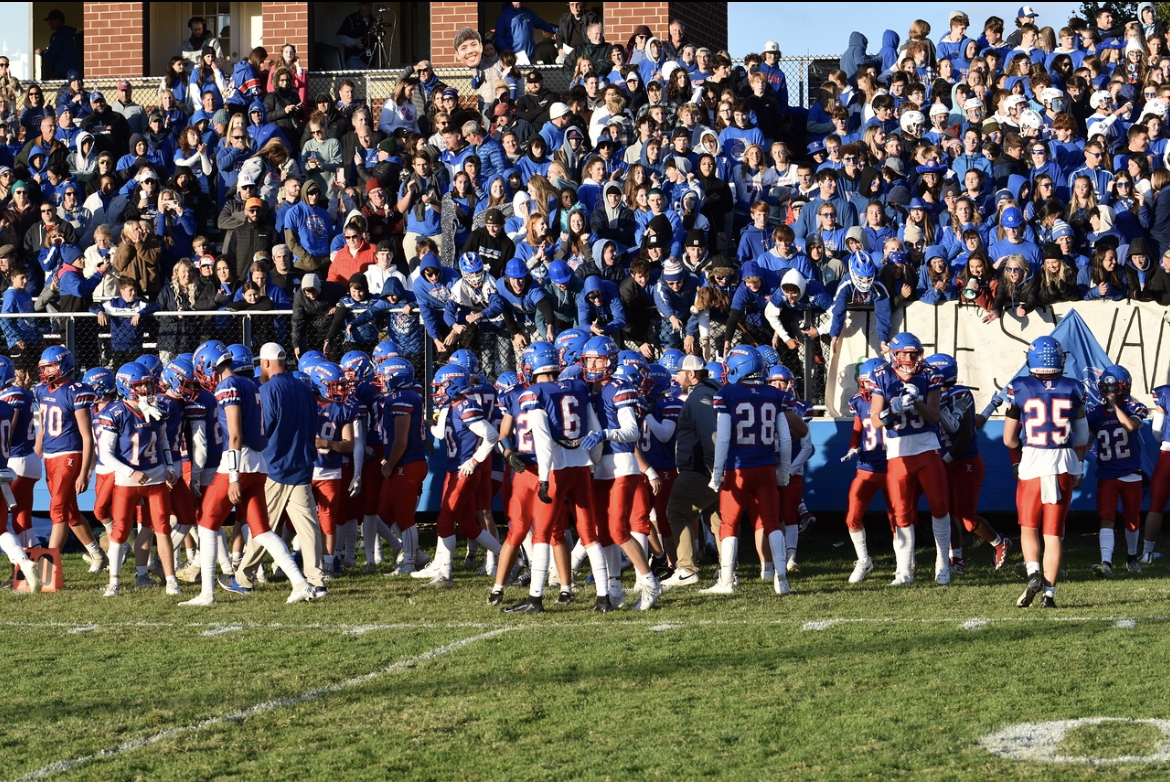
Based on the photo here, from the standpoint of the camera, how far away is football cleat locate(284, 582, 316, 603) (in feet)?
37.7

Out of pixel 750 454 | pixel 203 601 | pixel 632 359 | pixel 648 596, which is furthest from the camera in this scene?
pixel 632 359

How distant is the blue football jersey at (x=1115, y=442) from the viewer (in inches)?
521

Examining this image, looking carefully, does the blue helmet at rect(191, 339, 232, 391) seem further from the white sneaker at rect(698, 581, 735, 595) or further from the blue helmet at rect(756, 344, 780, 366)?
the blue helmet at rect(756, 344, 780, 366)

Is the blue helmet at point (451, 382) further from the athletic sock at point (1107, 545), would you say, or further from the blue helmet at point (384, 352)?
the athletic sock at point (1107, 545)

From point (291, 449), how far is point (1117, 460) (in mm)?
6841

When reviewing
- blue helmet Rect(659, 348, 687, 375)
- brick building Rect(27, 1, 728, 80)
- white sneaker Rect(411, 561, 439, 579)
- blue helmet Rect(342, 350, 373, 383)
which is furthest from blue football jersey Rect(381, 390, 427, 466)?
brick building Rect(27, 1, 728, 80)

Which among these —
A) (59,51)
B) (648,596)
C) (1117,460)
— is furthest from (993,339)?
(59,51)

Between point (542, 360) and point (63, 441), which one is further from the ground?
point (542, 360)

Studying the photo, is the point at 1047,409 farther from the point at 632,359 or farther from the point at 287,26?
the point at 287,26

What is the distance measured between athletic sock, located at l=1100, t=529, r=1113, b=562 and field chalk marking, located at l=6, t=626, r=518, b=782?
5.69 meters

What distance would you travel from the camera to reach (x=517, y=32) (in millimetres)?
20688

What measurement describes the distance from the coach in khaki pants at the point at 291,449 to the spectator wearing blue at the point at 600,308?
3.96 m

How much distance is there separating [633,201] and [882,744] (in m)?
10.4

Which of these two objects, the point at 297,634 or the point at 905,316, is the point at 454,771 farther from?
the point at 905,316
